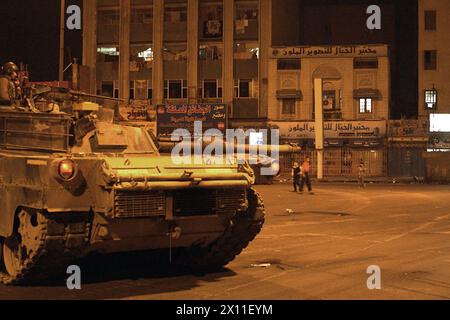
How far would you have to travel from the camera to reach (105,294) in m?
8.51

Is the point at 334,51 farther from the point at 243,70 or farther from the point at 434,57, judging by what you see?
the point at 434,57

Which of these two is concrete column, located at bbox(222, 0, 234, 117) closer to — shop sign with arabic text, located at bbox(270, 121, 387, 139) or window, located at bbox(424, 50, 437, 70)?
shop sign with arabic text, located at bbox(270, 121, 387, 139)

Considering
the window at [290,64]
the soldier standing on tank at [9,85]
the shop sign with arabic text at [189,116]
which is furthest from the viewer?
the window at [290,64]

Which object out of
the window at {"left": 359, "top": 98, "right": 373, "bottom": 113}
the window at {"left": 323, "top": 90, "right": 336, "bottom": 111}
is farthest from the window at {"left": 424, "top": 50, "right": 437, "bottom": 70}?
the window at {"left": 323, "top": 90, "right": 336, "bottom": 111}

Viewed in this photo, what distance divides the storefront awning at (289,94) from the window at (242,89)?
2.34m

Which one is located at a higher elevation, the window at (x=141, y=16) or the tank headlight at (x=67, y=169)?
the window at (x=141, y=16)

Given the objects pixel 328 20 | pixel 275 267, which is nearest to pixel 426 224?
pixel 275 267

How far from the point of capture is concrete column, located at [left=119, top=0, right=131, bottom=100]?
170ft

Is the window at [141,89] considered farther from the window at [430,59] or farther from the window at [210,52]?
the window at [430,59]

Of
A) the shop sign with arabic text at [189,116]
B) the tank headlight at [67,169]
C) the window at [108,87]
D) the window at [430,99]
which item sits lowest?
the tank headlight at [67,169]

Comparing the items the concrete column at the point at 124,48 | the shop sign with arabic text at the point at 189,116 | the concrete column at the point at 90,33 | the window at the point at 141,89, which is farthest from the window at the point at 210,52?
the concrete column at the point at 90,33

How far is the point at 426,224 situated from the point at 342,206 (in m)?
6.15

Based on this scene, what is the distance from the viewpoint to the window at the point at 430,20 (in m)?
52.6

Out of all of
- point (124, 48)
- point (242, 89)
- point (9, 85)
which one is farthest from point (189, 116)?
point (9, 85)
